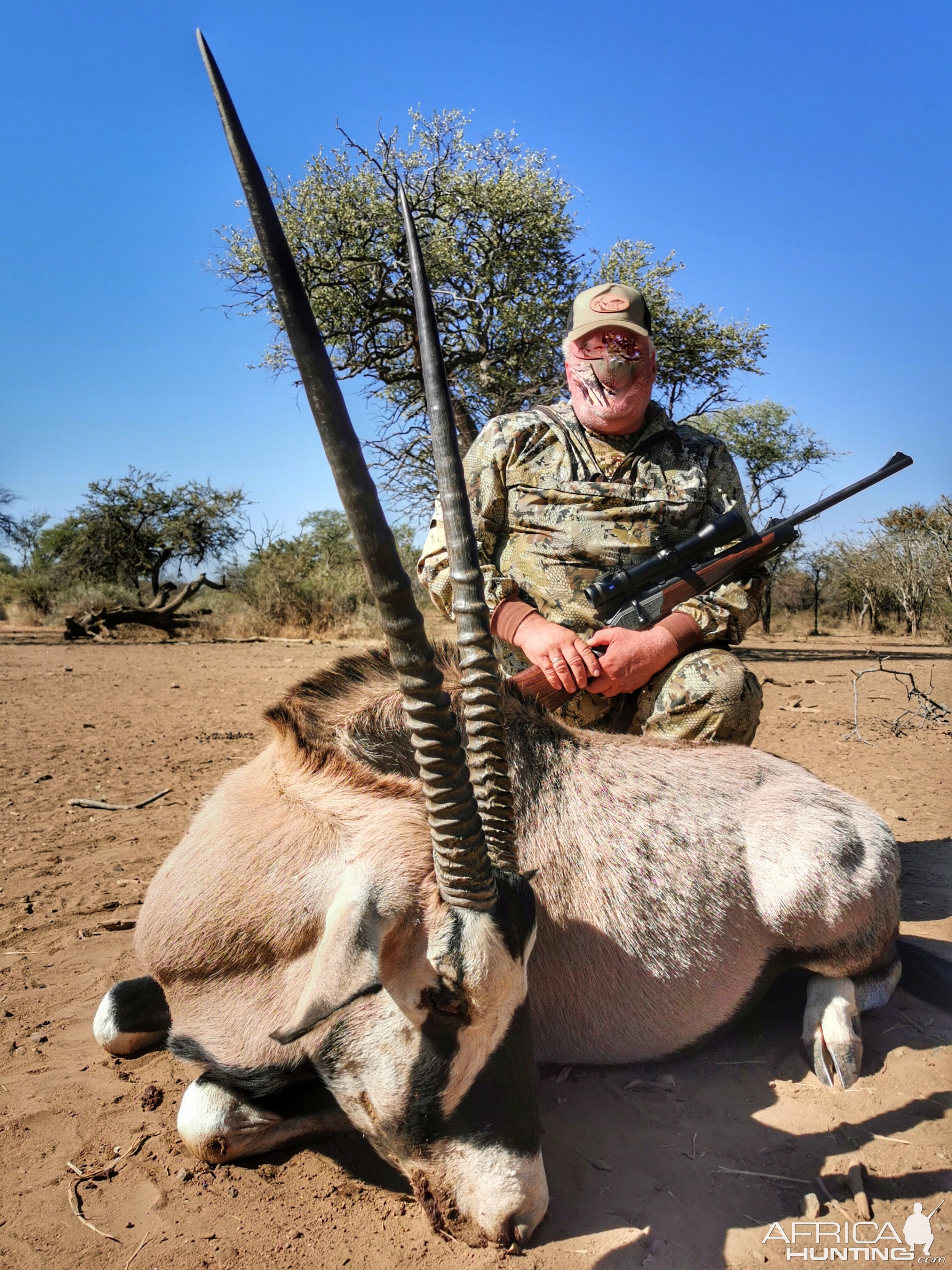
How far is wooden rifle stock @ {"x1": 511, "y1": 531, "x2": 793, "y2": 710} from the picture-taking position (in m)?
3.81

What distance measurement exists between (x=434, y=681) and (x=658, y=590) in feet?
7.30

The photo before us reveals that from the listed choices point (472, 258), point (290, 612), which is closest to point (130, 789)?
point (472, 258)

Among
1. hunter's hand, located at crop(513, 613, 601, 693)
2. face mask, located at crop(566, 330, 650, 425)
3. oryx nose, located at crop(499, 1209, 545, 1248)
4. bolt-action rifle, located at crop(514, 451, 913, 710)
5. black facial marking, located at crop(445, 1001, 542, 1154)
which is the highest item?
face mask, located at crop(566, 330, 650, 425)

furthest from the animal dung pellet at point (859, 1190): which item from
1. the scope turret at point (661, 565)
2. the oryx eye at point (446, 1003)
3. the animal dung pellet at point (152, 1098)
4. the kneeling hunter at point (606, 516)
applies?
the scope turret at point (661, 565)

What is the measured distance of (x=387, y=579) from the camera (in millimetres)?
1895

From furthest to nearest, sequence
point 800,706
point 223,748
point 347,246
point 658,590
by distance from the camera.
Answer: point 347,246
point 800,706
point 223,748
point 658,590

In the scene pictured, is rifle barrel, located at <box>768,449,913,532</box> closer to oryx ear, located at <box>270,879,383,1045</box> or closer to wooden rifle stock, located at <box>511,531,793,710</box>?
wooden rifle stock, located at <box>511,531,793,710</box>

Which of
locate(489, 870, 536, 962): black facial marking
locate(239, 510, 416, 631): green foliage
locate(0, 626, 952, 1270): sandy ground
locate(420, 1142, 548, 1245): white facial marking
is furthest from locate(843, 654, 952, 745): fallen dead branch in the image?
locate(239, 510, 416, 631): green foliage

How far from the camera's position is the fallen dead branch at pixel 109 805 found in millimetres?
5824

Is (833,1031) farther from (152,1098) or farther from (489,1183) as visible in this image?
(152,1098)

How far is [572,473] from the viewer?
166 inches

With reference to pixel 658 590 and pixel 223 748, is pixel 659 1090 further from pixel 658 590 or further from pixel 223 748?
pixel 223 748

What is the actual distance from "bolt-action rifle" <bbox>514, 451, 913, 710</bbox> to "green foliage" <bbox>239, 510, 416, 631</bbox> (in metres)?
18.1

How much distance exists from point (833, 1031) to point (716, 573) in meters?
2.00
